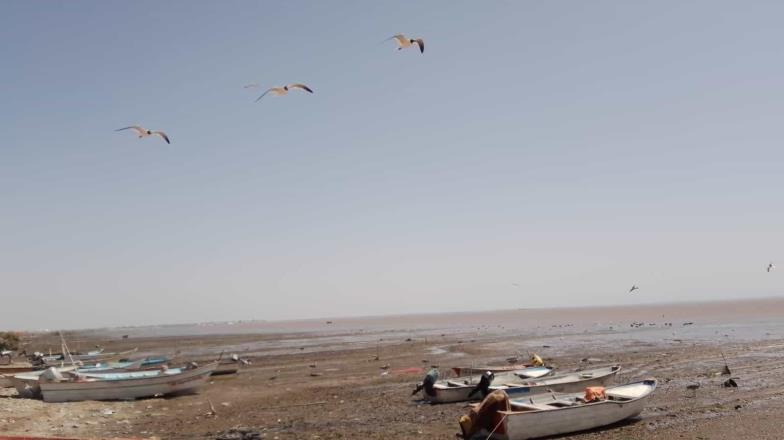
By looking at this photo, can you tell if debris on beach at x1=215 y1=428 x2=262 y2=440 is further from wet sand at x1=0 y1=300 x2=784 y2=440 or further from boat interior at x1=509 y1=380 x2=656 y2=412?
boat interior at x1=509 y1=380 x2=656 y2=412

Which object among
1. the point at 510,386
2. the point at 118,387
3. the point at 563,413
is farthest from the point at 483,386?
the point at 118,387

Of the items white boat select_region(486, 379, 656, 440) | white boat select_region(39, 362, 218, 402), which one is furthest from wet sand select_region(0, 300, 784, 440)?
white boat select_region(39, 362, 218, 402)

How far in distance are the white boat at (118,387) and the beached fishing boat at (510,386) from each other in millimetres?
10404

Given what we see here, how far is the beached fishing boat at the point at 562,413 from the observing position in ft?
43.3

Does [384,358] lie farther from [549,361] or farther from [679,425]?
[679,425]

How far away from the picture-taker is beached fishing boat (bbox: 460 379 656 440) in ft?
43.3

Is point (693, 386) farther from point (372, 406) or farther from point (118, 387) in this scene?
point (118, 387)

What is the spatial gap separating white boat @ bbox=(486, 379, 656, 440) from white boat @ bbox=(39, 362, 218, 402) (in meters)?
14.4

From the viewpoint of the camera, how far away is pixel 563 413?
562 inches

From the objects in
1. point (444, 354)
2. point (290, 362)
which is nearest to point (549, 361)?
point (444, 354)

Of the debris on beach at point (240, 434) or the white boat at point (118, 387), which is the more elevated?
the white boat at point (118, 387)

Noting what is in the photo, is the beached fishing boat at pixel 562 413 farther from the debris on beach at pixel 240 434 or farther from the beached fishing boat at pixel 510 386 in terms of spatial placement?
the debris on beach at pixel 240 434

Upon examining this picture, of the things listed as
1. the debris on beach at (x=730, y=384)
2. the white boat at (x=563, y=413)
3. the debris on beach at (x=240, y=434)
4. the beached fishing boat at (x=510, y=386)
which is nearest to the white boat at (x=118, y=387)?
the debris on beach at (x=240, y=434)

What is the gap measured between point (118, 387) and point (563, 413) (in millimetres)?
16948
